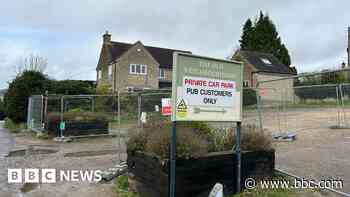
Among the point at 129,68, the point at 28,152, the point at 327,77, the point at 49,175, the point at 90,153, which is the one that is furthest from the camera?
the point at 129,68

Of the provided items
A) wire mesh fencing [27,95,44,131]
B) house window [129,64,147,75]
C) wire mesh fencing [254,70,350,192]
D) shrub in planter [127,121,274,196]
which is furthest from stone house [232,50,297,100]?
shrub in planter [127,121,274,196]

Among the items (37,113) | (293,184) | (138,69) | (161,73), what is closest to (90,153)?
(293,184)

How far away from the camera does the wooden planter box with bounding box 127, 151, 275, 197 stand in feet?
15.8

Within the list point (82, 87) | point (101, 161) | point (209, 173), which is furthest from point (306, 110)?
point (82, 87)

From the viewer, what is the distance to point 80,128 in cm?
1479

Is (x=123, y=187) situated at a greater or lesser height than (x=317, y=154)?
lesser

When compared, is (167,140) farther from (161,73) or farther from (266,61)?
(266,61)

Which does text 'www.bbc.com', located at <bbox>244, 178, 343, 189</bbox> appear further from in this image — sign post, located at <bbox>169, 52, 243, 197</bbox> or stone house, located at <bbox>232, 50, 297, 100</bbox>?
stone house, located at <bbox>232, 50, 297, 100</bbox>

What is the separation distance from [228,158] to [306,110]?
13.8 metres

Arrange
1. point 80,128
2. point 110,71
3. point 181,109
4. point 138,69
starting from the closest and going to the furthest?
point 181,109 → point 80,128 → point 138,69 → point 110,71

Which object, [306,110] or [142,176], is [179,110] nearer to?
[142,176]

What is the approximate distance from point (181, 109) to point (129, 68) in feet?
111

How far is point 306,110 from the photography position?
57.6 feet

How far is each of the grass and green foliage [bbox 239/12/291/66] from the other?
47.0 metres
